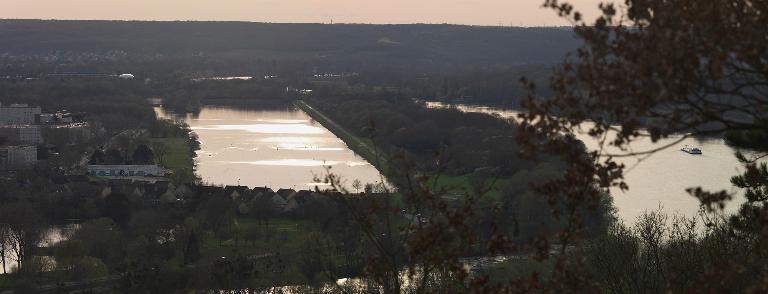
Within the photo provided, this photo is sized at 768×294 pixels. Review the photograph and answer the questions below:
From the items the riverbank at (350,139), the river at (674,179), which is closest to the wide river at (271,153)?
the riverbank at (350,139)

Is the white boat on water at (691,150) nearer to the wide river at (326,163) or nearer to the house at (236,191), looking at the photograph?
the wide river at (326,163)

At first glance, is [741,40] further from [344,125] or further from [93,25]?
[93,25]

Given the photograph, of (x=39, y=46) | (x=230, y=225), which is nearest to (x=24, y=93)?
(x=230, y=225)

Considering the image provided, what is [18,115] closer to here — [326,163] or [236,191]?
[326,163]

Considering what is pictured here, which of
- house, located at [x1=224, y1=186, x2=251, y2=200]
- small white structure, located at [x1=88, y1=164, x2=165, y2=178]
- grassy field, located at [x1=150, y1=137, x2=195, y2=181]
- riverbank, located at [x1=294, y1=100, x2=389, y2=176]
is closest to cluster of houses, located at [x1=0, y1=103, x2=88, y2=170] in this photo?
small white structure, located at [x1=88, y1=164, x2=165, y2=178]

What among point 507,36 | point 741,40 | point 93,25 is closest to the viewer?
point 741,40

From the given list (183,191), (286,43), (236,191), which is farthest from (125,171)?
(286,43)
